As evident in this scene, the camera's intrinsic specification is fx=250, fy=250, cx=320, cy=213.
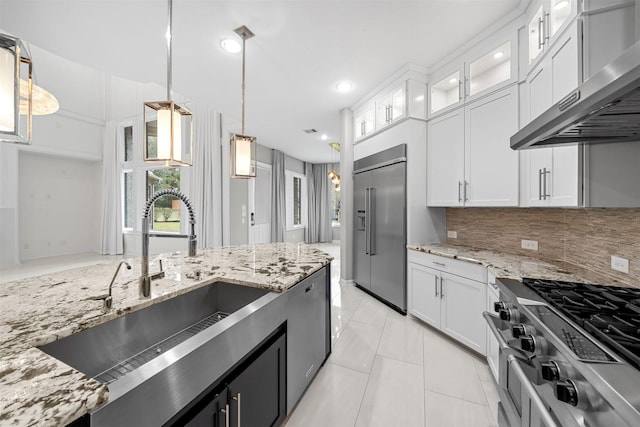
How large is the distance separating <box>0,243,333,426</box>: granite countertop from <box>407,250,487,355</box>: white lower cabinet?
3.92ft

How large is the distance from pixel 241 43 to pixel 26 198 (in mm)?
6611

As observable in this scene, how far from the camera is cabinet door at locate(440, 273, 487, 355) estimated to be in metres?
2.04

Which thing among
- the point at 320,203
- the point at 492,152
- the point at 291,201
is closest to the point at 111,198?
the point at 291,201

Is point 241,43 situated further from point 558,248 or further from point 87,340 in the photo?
point 558,248

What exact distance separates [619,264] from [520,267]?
1.57 feet

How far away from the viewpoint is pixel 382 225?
3.30 m

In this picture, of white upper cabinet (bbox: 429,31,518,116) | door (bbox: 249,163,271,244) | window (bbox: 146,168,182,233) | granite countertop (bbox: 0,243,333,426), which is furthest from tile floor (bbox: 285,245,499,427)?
window (bbox: 146,168,182,233)

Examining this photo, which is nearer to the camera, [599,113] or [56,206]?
[599,113]


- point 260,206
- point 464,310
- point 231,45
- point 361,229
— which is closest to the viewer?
point 464,310

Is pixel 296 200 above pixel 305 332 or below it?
above

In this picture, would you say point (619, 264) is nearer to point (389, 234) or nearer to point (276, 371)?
point (389, 234)

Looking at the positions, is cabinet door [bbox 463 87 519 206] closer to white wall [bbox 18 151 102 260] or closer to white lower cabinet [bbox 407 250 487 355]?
white lower cabinet [bbox 407 250 487 355]

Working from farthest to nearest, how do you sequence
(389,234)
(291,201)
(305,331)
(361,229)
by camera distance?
1. (291,201)
2. (361,229)
3. (389,234)
4. (305,331)

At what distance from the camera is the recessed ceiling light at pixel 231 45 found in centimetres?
235
